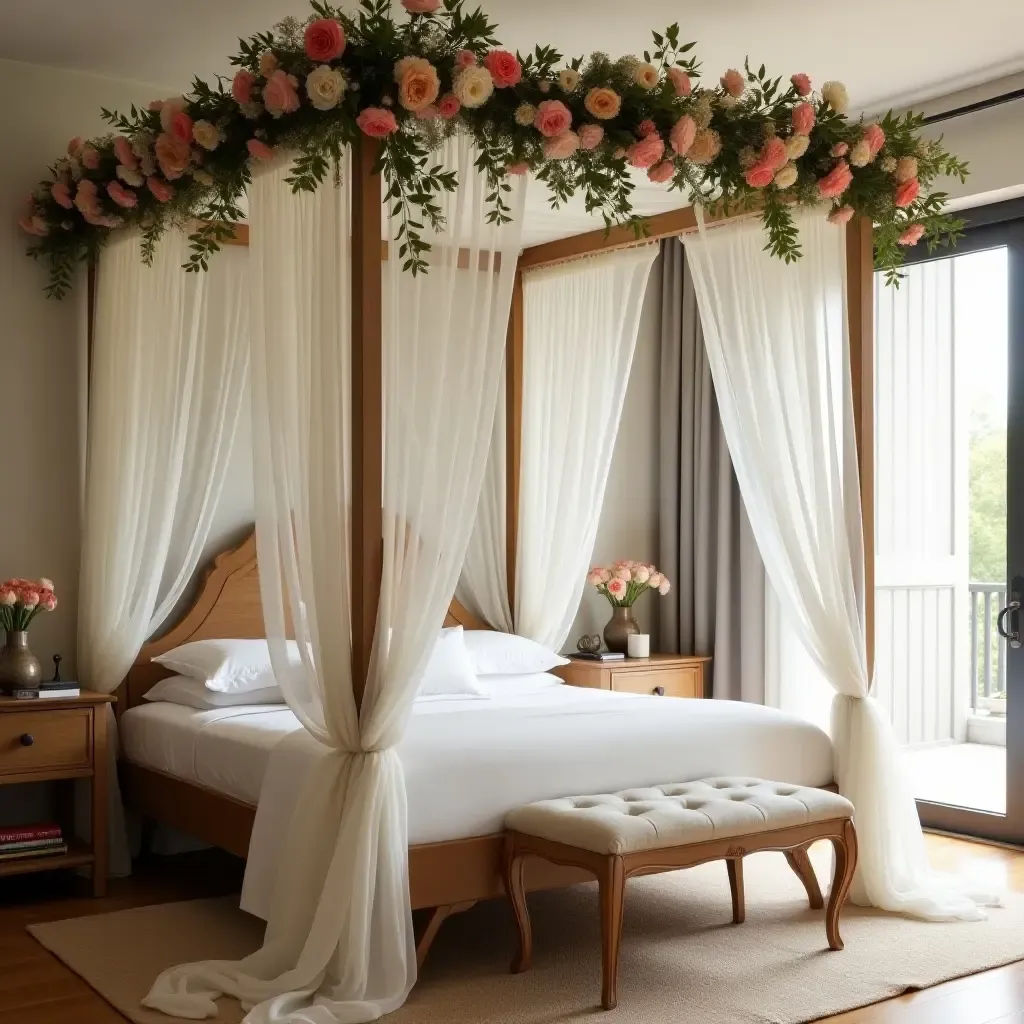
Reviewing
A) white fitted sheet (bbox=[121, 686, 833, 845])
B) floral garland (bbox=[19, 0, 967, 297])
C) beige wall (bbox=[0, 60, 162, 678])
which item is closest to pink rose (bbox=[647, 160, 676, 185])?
floral garland (bbox=[19, 0, 967, 297])

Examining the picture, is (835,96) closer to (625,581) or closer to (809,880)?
(809,880)

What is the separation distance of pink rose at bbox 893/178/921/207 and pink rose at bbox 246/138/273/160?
1.90 meters

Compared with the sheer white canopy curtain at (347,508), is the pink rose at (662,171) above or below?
above

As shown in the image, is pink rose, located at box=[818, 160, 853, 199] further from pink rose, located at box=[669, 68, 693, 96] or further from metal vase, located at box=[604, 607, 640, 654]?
metal vase, located at box=[604, 607, 640, 654]

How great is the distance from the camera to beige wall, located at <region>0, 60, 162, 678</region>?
4.69m

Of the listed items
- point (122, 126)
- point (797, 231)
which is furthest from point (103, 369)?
point (797, 231)

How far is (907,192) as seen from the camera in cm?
404

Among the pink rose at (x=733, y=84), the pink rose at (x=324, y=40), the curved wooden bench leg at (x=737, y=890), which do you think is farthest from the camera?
the curved wooden bench leg at (x=737, y=890)

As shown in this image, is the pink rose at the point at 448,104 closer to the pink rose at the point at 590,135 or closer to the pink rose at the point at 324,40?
the pink rose at the point at 324,40

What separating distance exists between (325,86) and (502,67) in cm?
45

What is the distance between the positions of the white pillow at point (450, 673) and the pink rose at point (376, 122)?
207 cm

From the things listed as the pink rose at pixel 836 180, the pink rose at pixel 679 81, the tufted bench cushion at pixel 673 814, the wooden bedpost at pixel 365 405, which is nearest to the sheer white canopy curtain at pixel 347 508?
the wooden bedpost at pixel 365 405

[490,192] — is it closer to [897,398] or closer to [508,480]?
[508,480]

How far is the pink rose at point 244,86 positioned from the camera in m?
3.34
